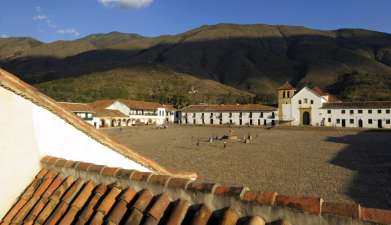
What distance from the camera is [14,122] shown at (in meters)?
3.33

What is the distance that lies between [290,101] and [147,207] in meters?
64.6

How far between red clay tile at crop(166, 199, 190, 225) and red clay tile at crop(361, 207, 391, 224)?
126cm

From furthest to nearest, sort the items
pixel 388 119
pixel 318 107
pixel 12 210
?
1. pixel 318 107
2. pixel 388 119
3. pixel 12 210

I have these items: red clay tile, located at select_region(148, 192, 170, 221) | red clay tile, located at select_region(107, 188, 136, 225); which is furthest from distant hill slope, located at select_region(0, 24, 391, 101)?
red clay tile, located at select_region(148, 192, 170, 221)

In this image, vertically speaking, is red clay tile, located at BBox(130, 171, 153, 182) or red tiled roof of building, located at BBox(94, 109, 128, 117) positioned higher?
red tiled roof of building, located at BBox(94, 109, 128, 117)

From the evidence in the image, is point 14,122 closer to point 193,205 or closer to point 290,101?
point 193,205

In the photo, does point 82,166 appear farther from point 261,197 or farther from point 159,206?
point 261,197

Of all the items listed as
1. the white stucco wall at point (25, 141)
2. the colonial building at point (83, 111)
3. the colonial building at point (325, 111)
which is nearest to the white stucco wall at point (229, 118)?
the colonial building at point (325, 111)

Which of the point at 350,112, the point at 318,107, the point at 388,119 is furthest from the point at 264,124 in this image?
the point at 388,119

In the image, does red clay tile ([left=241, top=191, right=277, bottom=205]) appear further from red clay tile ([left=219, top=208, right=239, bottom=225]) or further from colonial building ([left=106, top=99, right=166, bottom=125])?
colonial building ([left=106, top=99, right=166, bottom=125])

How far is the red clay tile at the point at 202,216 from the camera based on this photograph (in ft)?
7.64

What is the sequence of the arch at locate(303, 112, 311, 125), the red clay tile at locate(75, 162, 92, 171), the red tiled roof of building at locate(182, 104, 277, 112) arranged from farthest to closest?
the red tiled roof of building at locate(182, 104, 277, 112), the arch at locate(303, 112, 311, 125), the red clay tile at locate(75, 162, 92, 171)

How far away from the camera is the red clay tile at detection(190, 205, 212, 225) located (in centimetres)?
233

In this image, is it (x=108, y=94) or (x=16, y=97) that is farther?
(x=108, y=94)
